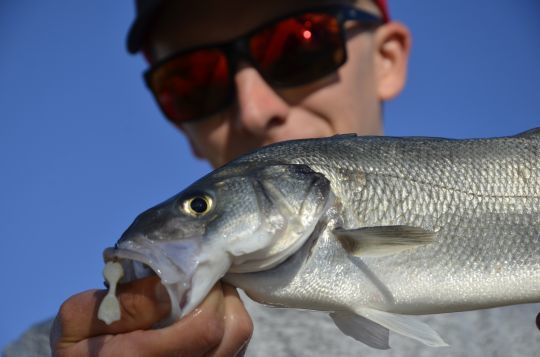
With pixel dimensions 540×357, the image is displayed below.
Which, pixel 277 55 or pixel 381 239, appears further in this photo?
pixel 277 55

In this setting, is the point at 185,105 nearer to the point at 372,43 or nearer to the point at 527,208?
the point at 372,43

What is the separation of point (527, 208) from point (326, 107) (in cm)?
233

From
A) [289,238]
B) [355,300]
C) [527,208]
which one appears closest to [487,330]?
[527,208]

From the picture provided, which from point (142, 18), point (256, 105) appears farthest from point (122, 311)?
point (142, 18)

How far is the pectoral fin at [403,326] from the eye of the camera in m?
2.03

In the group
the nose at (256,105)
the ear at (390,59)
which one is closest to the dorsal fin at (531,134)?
the nose at (256,105)

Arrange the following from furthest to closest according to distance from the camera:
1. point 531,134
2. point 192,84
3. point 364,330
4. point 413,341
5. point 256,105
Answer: point 192,84 → point 256,105 → point 413,341 → point 531,134 → point 364,330

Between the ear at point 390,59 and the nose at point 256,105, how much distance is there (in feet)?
3.90

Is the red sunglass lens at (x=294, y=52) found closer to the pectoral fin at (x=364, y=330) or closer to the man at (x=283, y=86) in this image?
the man at (x=283, y=86)

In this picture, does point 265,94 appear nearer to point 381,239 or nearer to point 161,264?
point 381,239

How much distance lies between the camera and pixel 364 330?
211cm

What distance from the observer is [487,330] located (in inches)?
141

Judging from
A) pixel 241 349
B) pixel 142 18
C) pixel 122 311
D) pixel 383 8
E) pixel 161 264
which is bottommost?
pixel 241 349

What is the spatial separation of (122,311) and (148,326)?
11 cm
